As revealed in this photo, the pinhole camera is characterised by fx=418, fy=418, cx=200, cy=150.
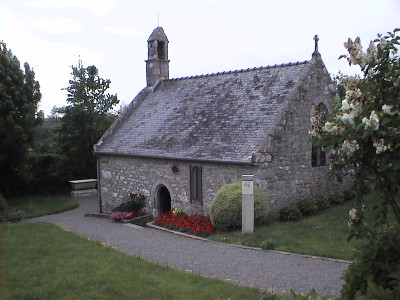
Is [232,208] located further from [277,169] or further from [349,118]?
[349,118]

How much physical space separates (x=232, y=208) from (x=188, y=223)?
2.01 meters

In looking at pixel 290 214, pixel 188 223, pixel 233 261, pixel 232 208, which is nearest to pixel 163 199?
pixel 188 223

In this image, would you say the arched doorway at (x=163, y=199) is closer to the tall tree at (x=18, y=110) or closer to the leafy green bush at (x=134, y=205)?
the leafy green bush at (x=134, y=205)

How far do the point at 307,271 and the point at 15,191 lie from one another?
21.3 meters

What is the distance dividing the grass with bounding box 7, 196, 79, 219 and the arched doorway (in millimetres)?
6347

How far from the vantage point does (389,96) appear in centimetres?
384

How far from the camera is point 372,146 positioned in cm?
Answer: 378

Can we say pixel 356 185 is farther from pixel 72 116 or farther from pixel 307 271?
pixel 72 116

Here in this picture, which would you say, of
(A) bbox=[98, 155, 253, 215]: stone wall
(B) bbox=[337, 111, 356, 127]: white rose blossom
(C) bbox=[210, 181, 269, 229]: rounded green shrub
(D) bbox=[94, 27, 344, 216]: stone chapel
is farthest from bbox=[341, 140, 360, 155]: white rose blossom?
(A) bbox=[98, 155, 253, 215]: stone wall

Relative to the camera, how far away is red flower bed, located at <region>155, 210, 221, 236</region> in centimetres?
1333

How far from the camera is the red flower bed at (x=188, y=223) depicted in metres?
13.3

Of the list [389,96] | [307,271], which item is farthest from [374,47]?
[307,271]

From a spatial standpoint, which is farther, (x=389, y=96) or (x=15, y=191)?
(x=15, y=191)

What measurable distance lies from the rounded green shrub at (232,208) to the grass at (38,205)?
10.0 metres
